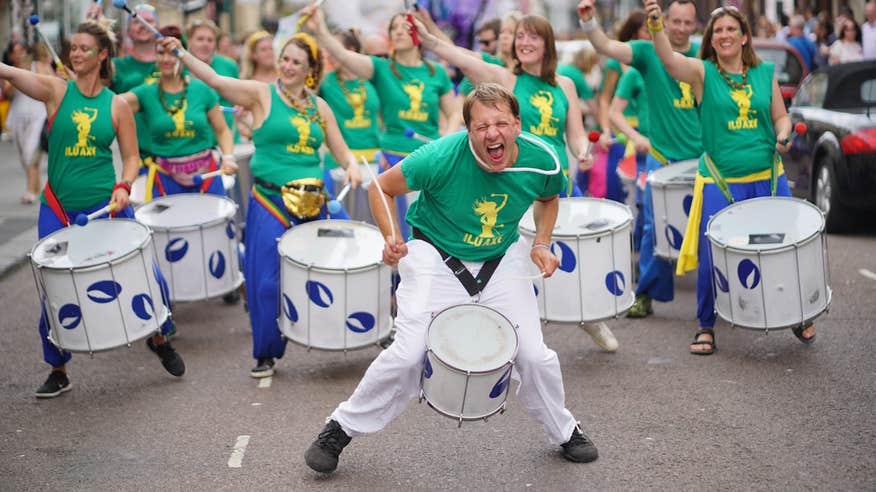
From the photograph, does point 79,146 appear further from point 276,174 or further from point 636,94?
point 636,94

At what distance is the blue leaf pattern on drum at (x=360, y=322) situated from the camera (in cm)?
661

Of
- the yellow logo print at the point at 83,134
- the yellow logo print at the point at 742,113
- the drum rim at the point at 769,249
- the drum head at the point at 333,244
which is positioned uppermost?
the yellow logo print at the point at 83,134

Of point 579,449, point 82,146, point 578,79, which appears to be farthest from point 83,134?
point 578,79

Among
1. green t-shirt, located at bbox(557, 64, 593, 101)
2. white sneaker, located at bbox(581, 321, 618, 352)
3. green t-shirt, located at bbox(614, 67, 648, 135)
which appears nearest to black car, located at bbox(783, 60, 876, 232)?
green t-shirt, located at bbox(614, 67, 648, 135)

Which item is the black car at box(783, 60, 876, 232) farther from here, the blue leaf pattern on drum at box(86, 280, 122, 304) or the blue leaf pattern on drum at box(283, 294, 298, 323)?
the blue leaf pattern on drum at box(86, 280, 122, 304)

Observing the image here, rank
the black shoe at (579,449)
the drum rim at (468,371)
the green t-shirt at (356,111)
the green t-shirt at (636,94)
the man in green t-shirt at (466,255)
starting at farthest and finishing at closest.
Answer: the green t-shirt at (356,111)
the green t-shirt at (636,94)
the black shoe at (579,449)
the man in green t-shirt at (466,255)
the drum rim at (468,371)

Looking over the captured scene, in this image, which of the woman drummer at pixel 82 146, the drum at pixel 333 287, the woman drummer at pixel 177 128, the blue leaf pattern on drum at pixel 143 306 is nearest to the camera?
the blue leaf pattern on drum at pixel 143 306

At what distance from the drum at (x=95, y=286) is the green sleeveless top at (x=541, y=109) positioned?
2274mm

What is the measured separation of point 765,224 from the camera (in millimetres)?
6703

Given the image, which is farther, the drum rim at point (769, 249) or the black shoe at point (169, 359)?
the black shoe at point (169, 359)

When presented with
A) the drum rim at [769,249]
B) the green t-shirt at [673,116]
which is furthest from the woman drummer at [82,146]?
the green t-shirt at [673,116]

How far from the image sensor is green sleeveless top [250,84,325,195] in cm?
718

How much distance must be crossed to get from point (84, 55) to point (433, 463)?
3068 millimetres

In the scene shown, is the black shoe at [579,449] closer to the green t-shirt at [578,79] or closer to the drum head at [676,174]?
the drum head at [676,174]
